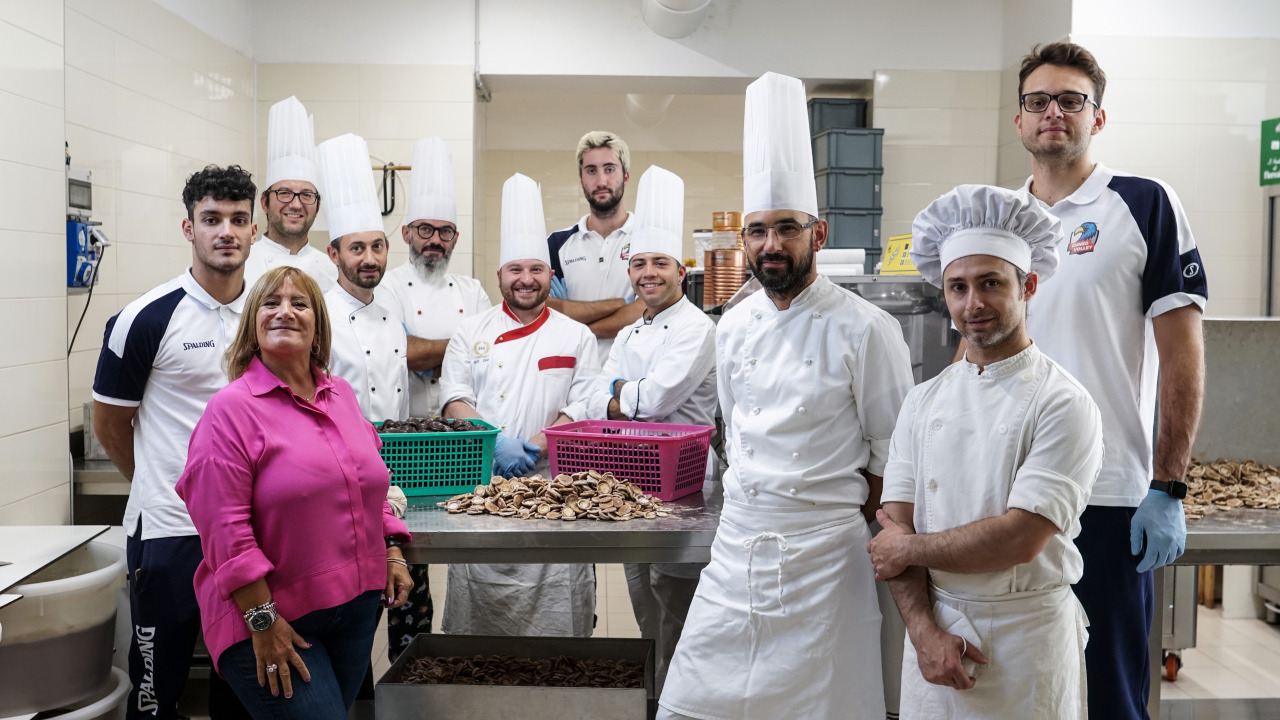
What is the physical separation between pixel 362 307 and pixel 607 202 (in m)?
1.21

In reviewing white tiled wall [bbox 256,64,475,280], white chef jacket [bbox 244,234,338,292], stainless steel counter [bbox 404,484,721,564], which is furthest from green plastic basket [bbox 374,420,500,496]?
white tiled wall [bbox 256,64,475,280]

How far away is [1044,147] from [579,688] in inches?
66.3

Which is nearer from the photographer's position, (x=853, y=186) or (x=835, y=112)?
(x=853, y=186)

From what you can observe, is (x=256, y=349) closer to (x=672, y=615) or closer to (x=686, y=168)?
(x=672, y=615)

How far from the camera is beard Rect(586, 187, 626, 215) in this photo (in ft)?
13.4

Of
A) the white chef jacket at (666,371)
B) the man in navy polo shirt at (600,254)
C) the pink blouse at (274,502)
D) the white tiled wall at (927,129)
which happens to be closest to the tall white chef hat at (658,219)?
the white chef jacket at (666,371)

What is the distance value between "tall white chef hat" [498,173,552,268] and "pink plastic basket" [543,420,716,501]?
36.4 inches

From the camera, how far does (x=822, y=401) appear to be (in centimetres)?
210

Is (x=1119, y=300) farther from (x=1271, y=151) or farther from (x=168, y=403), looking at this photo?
(x=1271, y=151)

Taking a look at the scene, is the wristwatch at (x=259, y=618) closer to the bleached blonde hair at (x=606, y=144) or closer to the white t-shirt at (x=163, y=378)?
the white t-shirt at (x=163, y=378)

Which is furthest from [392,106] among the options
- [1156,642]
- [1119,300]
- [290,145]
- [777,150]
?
[1156,642]

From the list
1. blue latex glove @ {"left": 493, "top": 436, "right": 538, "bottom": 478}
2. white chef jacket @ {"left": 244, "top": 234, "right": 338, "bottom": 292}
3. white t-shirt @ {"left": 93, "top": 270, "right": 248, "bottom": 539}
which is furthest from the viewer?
white chef jacket @ {"left": 244, "top": 234, "right": 338, "bottom": 292}

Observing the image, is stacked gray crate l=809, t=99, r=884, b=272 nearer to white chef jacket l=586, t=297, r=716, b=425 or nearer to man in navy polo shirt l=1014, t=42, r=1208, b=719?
white chef jacket l=586, t=297, r=716, b=425

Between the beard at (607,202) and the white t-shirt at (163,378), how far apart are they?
182 centimetres
